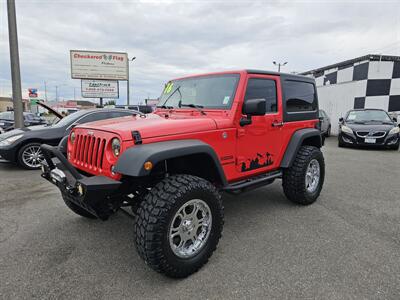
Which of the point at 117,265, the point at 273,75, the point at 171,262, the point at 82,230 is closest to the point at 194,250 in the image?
the point at 171,262

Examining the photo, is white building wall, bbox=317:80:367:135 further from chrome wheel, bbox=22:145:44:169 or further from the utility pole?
the utility pole

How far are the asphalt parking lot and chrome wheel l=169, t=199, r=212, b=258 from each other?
0.75 ft

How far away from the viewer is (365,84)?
41.4 feet

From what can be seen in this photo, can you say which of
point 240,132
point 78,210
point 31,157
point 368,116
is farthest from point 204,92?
point 368,116

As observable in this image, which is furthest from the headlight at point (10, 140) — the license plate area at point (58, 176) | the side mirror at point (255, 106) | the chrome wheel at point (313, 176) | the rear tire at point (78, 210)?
the chrome wheel at point (313, 176)

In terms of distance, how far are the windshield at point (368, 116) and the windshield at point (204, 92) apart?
338 inches

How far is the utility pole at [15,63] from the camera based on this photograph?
8.53 meters

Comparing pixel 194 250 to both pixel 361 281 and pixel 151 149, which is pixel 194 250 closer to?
pixel 151 149

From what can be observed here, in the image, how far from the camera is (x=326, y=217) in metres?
3.53

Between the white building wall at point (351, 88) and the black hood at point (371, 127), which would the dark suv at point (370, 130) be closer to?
the black hood at point (371, 127)

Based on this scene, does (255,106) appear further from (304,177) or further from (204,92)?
(304,177)

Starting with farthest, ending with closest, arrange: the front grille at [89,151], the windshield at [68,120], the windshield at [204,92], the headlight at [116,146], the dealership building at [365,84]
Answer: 1. the dealership building at [365,84]
2. the windshield at [68,120]
3. the windshield at [204,92]
4. the front grille at [89,151]
5. the headlight at [116,146]

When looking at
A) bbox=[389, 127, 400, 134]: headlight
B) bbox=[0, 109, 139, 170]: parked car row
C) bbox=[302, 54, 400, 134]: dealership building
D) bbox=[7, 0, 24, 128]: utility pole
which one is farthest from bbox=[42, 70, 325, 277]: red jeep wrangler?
bbox=[302, 54, 400, 134]: dealership building

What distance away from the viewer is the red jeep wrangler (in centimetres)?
214
